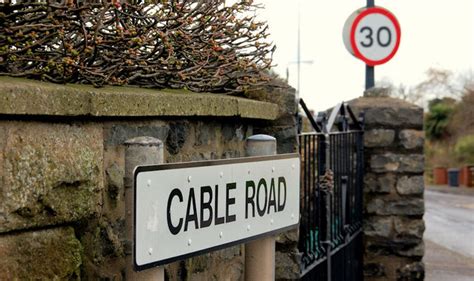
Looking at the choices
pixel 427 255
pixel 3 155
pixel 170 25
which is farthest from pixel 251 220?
pixel 427 255

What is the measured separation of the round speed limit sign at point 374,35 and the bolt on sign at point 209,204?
6.52m

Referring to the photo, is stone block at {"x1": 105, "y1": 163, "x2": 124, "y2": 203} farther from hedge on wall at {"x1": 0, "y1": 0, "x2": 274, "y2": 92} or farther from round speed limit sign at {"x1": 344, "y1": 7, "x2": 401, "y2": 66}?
round speed limit sign at {"x1": 344, "y1": 7, "x2": 401, "y2": 66}

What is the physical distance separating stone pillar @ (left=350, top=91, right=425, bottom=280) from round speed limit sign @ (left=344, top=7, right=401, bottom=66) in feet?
4.63

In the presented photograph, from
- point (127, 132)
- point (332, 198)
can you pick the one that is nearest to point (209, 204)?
point (127, 132)

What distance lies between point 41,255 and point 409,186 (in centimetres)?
581

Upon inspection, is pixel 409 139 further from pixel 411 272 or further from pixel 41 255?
pixel 41 255

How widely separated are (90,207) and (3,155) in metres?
0.47

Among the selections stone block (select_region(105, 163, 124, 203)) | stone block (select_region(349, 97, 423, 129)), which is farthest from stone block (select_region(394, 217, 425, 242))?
stone block (select_region(105, 163, 124, 203))

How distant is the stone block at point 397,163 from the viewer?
7.82 m

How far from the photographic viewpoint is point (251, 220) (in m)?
2.52

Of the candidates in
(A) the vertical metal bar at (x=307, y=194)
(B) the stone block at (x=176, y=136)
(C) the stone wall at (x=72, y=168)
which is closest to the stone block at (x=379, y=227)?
(A) the vertical metal bar at (x=307, y=194)

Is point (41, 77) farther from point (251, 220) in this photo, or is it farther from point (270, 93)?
point (270, 93)

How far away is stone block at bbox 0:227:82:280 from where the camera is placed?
7.75ft

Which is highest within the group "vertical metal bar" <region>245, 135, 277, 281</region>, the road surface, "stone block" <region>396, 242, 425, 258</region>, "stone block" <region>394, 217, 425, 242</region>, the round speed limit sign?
the round speed limit sign
